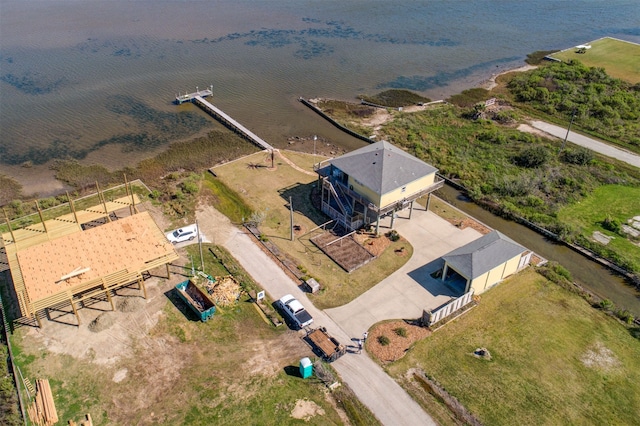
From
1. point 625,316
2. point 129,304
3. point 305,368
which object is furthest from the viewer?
point 625,316

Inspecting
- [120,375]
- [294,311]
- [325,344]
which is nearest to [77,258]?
[120,375]

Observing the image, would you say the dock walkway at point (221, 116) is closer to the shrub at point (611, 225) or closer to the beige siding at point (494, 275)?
the beige siding at point (494, 275)

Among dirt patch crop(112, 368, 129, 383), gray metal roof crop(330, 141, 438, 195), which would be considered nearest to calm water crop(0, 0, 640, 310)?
gray metal roof crop(330, 141, 438, 195)

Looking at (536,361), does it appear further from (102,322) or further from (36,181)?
(36,181)

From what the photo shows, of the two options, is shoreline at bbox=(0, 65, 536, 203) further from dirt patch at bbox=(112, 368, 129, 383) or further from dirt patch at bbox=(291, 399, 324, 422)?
dirt patch at bbox=(291, 399, 324, 422)

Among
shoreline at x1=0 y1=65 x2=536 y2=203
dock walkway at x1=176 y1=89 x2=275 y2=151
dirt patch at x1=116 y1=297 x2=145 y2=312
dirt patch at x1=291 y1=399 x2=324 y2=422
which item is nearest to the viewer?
dirt patch at x1=291 y1=399 x2=324 y2=422

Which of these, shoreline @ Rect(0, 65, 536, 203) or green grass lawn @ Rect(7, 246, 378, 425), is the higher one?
shoreline @ Rect(0, 65, 536, 203)

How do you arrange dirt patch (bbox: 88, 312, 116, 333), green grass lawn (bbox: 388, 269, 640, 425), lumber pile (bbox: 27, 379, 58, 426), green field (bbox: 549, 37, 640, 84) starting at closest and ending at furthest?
lumber pile (bbox: 27, 379, 58, 426), green grass lawn (bbox: 388, 269, 640, 425), dirt patch (bbox: 88, 312, 116, 333), green field (bbox: 549, 37, 640, 84)
